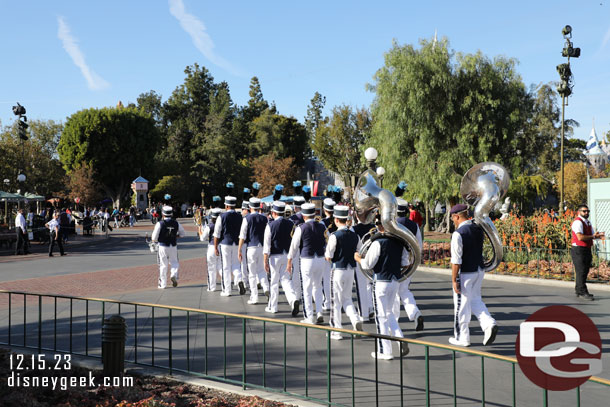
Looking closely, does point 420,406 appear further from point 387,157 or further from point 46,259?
point 387,157

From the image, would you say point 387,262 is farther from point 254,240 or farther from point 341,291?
point 254,240

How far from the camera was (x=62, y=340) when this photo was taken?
326 inches

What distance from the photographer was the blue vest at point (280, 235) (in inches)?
419

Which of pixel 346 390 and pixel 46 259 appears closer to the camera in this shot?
pixel 346 390

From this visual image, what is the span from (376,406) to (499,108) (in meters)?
24.5

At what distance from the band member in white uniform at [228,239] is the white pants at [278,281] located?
183cm

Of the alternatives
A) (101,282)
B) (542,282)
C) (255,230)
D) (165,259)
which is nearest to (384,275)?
(255,230)

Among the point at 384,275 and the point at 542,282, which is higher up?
the point at 384,275

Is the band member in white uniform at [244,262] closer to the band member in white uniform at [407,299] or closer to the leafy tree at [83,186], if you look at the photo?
the band member in white uniform at [407,299]

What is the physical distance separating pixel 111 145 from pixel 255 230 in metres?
50.6

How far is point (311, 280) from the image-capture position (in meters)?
9.27

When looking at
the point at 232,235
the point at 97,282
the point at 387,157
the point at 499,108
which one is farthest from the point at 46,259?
the point at 499,108

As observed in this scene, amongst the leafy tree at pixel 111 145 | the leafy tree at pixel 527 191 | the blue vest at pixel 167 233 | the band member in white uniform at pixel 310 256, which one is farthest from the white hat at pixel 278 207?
the leafy tree at pixel 111 145

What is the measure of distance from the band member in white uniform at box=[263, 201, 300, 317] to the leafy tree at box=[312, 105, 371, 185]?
136 ft
